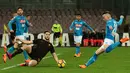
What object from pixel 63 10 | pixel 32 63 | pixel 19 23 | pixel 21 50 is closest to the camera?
pixel 21 50

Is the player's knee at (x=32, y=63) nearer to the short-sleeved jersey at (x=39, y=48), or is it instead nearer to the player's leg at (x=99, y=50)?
the short-sleeved jersey at (x=39, y=48)

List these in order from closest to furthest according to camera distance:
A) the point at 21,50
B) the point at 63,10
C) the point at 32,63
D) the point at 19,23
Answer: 1. the point at 21,50
2. the point at 32,63
3. the point at 19,23
4. the point at 63,10

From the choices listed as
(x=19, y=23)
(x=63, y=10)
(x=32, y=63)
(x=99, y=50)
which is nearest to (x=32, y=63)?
(x=32, y=63)

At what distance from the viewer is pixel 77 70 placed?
45.0ft

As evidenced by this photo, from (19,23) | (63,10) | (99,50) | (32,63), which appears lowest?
(63,10)

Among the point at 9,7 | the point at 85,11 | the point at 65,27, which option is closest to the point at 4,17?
the point at 9,7

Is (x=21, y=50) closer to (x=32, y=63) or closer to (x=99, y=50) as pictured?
(x=32, y=63)

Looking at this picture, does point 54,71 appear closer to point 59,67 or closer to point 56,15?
point 59,67

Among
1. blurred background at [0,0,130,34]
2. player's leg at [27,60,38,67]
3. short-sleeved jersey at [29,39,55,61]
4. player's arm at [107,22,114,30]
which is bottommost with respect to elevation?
blurred background at [0,0,130,34]

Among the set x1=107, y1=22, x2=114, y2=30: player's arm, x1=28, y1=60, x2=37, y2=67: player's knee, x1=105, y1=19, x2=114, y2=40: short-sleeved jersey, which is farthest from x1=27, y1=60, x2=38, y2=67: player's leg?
x1=107, y1=22, x2=114, y2=30: player's arm

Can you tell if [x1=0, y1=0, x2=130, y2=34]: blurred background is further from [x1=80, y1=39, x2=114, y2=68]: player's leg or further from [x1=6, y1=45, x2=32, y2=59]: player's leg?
[x1=80, y1=39, x2=114, y2=68]: player's leg

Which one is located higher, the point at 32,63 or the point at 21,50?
the point at 21,50

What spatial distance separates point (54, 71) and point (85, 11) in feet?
94.8

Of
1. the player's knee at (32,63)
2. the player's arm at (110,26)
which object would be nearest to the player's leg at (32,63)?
the player's knee at (32,63)
